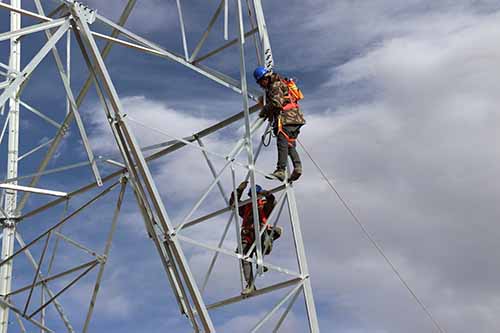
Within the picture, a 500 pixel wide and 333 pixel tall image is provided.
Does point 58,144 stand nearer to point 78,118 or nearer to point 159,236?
point 78,118

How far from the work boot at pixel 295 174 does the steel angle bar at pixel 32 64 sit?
524 cm

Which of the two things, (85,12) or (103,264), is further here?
(103,264)

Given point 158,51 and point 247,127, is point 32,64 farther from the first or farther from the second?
point 247,127

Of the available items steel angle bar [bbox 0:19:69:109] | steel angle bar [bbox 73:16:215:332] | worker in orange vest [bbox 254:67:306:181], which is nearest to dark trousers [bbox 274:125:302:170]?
worker in orange vest [bbox 254:67:306:181]

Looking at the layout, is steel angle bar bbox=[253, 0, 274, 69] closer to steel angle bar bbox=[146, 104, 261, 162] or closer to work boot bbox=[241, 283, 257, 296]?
steel angle bar bbox=[146, 104, 261, 162]

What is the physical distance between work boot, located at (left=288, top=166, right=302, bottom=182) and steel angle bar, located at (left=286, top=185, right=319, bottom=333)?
0.16 m

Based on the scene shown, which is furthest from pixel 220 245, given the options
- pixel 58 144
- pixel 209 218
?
pixel 58 144

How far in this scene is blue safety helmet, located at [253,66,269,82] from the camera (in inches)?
639

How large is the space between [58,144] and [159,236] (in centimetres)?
466

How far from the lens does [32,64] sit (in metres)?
13.2

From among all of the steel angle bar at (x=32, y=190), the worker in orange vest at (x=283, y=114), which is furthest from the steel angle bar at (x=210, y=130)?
the steel angle bar at (x=32, y=190)

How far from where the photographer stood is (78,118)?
14.3 m

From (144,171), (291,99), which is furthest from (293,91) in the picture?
(144,171)

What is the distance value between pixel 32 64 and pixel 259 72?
16.0 ft
